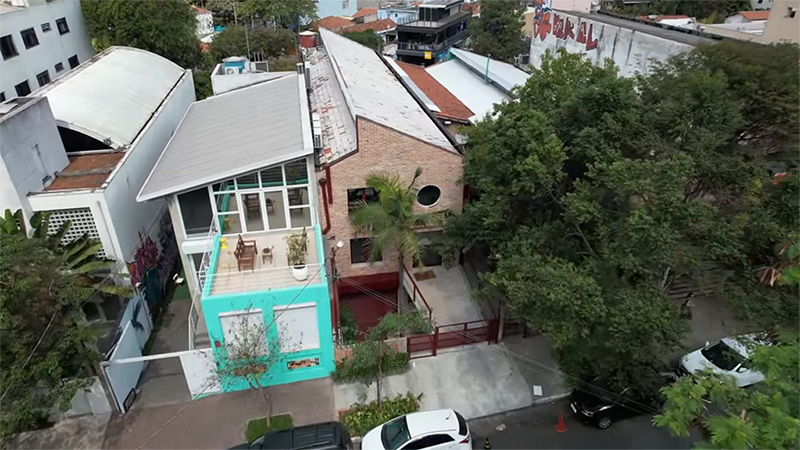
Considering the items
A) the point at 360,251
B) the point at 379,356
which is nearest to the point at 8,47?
the point at 360,251

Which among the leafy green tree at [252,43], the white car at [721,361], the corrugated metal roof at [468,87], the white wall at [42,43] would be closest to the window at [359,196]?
the corrugated metal roof at [468,87]

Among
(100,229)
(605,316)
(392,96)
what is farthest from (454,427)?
(392,96)

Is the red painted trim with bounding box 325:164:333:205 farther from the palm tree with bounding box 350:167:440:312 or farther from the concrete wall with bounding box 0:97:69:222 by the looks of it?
the concrete wall with bounding box 0:97:69:222

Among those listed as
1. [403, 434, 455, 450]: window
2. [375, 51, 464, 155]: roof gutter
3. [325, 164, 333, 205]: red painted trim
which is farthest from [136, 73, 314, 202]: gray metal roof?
[403, 434, 455, 450]: window

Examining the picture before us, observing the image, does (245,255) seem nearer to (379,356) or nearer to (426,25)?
(379,356)

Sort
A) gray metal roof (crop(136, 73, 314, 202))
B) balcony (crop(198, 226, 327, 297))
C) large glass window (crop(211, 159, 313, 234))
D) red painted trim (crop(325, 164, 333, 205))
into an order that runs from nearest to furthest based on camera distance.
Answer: balcony (crop(198, 226, 327, 297))
gray metal roof (crop(136, 73, 314, 202))
large glass window (crop(211, 159, 313, 234))
red painted trim (crop(325, 164, 333, 205))

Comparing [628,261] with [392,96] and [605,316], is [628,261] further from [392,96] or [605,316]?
[392,96]
